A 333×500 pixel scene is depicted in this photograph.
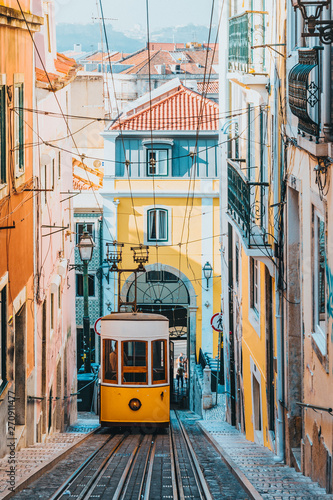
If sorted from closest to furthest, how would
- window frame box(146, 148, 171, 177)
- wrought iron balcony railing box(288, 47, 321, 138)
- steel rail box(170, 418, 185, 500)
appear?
wrought iron balcony railing box(288, 47, 321, 138) < steel rail box(170, 418, 185, 500) < window frame box(146, 148, 171, 177)

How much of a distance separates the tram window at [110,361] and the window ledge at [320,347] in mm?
6269

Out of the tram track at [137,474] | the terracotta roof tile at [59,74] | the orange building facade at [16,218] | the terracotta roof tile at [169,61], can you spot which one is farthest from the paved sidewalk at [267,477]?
the terracotta roof tile at [169,61]

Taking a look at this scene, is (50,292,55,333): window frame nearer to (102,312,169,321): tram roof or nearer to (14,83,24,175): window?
(102,312,169,321): tram roof

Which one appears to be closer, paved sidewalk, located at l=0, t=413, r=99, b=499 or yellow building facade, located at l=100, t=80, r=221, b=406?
paved sidewalk, located at l=0, t=413, r=99, b=499

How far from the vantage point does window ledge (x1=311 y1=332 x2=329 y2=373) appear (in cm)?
693

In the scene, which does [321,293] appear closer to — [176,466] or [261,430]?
[176,466]

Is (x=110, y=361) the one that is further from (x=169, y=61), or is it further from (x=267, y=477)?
(x=169, y=61)

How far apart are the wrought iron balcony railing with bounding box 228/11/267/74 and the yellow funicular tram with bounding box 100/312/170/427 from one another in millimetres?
4736

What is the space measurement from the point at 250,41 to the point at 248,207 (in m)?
2.34

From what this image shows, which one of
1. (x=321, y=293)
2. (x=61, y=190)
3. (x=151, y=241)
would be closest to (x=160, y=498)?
(x=321, y=293)

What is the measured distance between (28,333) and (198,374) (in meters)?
11.7

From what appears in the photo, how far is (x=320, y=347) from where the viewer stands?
7.32 m

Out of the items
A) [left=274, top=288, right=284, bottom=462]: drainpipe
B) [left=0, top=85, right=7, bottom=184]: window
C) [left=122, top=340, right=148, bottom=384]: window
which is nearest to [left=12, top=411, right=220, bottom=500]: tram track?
[left=274, top=288, right=284, bottom=462]: drainpipe

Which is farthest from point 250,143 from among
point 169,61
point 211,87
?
point 169,61
